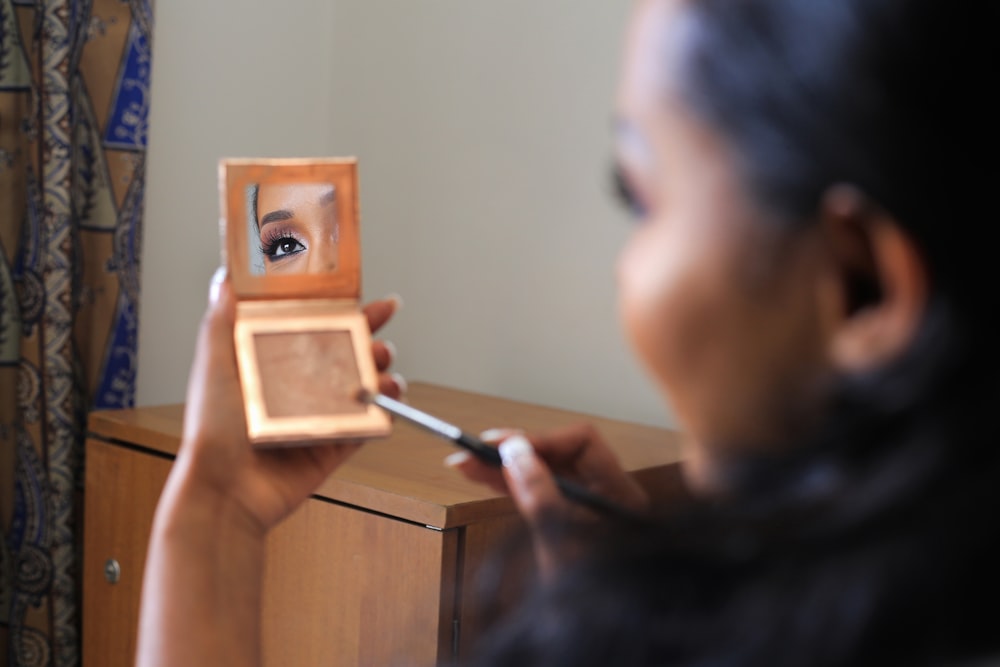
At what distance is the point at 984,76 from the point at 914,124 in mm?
26

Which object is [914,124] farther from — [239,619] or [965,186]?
[239,619]

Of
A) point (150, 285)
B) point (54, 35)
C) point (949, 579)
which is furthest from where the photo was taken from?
point (150, 285)

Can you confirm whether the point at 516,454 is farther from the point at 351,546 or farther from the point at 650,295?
the point at 351,546

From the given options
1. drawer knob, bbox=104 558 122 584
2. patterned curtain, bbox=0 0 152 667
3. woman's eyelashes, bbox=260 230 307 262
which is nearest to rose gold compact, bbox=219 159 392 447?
woman's eyelashes, bbox=260 230 307 262

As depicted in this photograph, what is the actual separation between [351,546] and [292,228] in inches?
13.2

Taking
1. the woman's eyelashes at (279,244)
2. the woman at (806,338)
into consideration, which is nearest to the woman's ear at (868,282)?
the woman at (806,338)

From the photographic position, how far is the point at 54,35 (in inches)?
57.2

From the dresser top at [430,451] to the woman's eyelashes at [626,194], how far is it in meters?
0.54

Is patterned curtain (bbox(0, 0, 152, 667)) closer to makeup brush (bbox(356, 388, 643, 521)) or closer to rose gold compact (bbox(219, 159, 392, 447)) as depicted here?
rose gold compact (bbox(219, 159, 392, 447))

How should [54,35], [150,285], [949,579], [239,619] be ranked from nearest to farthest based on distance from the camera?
[949,579]
[239,619]
[54,35]
[150,285]

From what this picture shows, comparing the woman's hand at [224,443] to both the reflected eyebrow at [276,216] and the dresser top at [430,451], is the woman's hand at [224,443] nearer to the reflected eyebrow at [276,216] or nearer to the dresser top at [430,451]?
the reflected eyebrow at [276,216]

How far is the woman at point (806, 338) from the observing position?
0.36 m

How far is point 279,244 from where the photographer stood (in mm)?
879

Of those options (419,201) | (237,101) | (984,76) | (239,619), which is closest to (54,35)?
(237,101)
